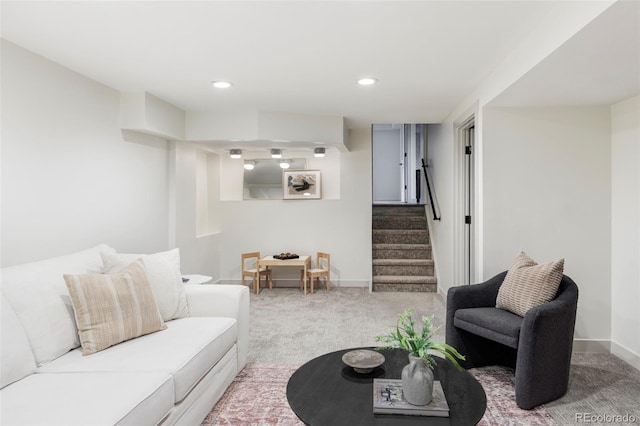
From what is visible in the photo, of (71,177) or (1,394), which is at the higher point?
(71,177)

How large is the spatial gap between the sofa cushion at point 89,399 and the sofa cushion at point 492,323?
6.46 feet

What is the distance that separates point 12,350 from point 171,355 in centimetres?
69

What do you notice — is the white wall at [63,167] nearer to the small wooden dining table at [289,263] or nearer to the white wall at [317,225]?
the small wooden dining table at [289,263]

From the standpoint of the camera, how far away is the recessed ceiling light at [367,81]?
126 inches

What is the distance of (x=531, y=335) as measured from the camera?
221 centimetres

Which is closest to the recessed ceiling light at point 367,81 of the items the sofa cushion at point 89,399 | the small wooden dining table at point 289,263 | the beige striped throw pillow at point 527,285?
the beige striped throw pillow at point 527,285

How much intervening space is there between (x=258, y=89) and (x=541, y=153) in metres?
2.57

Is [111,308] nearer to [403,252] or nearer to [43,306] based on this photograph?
[43,306]

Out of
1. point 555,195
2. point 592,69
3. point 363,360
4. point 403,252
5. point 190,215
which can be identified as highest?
point 592,69

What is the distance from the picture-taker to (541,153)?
10.7 feet

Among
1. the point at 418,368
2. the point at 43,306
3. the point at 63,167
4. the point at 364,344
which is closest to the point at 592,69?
the point at 418,368

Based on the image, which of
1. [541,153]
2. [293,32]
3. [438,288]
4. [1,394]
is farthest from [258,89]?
[438,288]

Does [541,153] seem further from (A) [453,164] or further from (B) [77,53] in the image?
(B) [77,53]

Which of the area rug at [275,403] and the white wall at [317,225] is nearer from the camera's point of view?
the area rug at [275,403]
